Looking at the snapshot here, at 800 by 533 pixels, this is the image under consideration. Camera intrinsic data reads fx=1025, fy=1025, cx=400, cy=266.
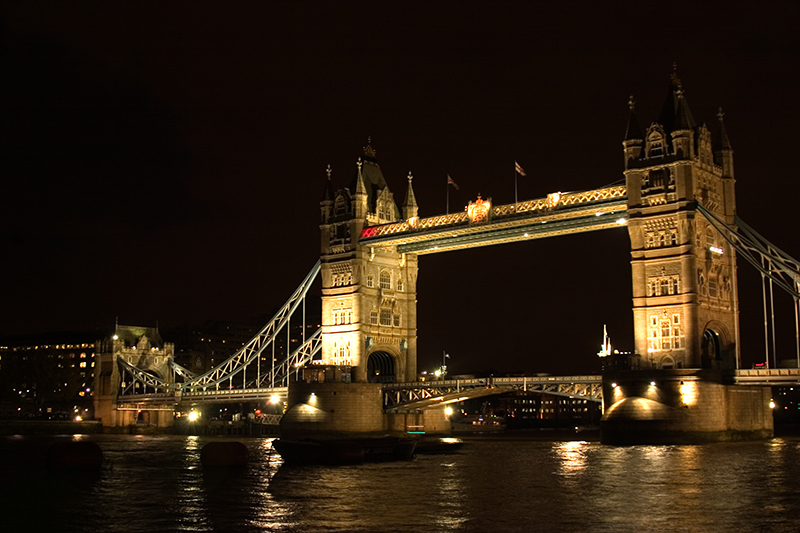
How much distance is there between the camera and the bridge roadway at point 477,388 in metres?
59.8

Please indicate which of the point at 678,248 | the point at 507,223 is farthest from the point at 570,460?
the point at 507,223

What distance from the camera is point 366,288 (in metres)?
81.4

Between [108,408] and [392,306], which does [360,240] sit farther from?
[108,408]

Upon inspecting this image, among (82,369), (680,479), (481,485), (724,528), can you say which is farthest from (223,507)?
(82,369)

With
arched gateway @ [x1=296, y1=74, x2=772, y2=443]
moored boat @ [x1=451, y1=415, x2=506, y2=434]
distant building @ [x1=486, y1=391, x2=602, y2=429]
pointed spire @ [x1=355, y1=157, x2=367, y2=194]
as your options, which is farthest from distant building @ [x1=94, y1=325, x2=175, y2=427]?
distant building @ [x1=486, y1=391, x2=602, y2=429]

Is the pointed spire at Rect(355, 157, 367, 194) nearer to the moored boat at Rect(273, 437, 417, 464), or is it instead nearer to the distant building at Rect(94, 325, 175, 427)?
the moored boat at Rect(273, 437, 417, 464)

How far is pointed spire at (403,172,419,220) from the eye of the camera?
3349 inches

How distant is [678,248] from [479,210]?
50.8ft

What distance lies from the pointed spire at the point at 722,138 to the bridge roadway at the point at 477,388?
16042 mm

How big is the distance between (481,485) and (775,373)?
2713cm

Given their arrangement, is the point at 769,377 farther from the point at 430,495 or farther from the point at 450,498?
the point at 450,498

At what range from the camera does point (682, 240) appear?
62844 millimetres

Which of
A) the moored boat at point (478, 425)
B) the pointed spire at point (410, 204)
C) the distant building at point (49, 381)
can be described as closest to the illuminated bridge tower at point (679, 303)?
the pointed spire at point (410, 204)

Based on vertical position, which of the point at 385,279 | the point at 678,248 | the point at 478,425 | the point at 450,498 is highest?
the point at 385,279
